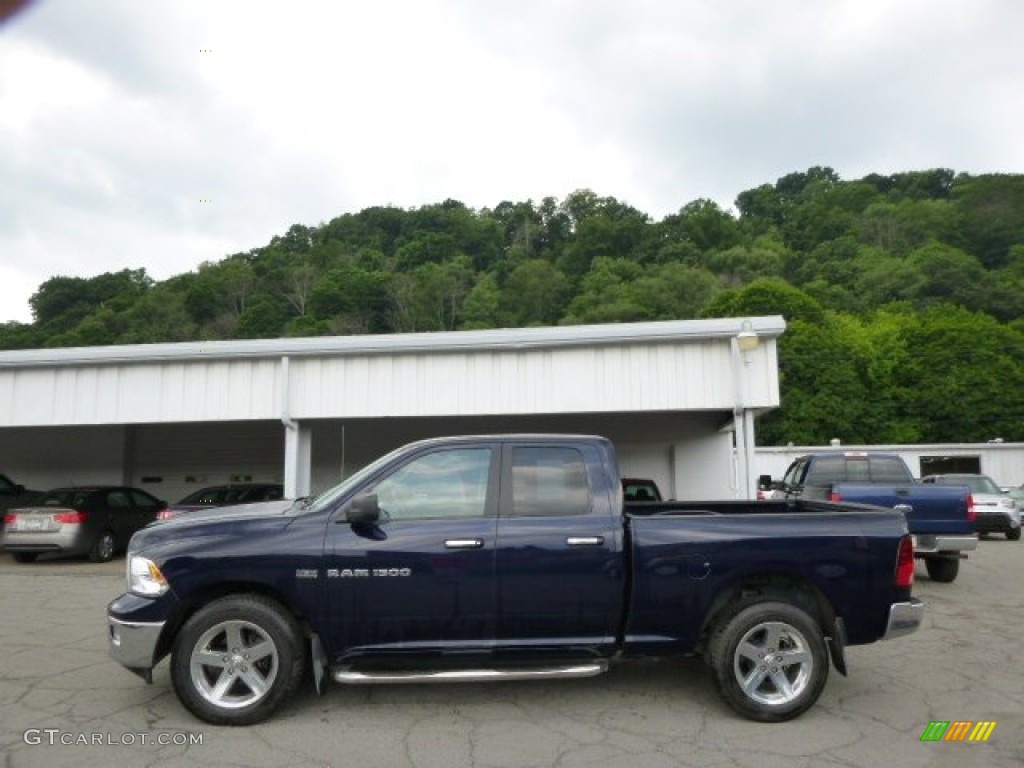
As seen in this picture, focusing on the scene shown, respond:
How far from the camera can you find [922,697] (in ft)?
18.6

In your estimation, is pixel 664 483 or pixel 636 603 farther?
pixel 664 483

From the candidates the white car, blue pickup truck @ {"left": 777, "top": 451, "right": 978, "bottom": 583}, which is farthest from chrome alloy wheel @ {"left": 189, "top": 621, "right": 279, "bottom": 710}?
the white car

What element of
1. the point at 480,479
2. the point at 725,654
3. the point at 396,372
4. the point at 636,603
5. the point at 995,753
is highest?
the point at 396,372

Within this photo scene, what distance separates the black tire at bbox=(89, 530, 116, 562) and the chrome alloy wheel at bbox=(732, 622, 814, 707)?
1307cm

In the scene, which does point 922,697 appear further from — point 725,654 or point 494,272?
point 494,272

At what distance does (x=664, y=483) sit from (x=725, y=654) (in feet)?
44.1

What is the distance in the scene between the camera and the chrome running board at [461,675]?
4918 millimetres

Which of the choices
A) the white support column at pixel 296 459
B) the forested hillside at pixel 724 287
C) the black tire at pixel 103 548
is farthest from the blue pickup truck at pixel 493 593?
the forested hillside at pixel 724 287

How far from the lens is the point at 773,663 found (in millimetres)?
5117

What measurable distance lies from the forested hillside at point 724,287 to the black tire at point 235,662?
150 ft

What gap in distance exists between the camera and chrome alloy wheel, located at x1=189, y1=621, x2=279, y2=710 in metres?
4.98

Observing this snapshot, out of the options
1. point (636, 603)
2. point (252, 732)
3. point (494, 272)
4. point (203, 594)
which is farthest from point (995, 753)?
point (494, 272)

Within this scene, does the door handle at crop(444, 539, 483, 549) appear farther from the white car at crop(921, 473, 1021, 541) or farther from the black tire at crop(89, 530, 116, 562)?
the white car at crop(921, 473, 1021, 541)

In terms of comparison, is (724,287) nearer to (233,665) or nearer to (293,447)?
(293,447)
